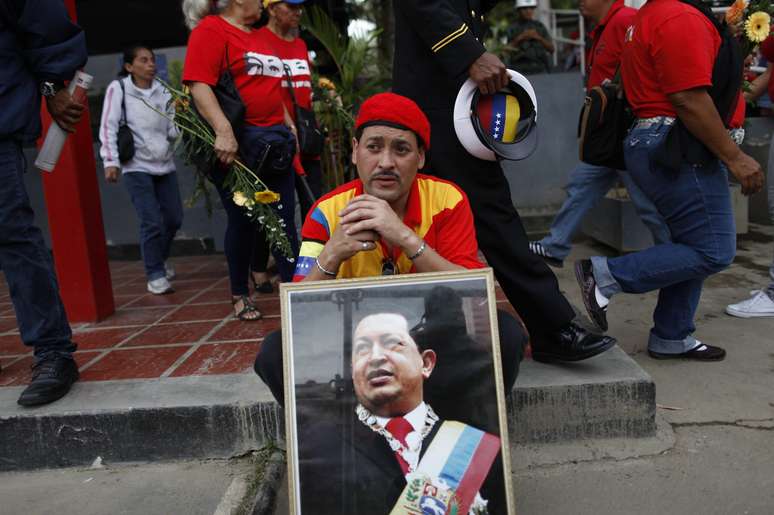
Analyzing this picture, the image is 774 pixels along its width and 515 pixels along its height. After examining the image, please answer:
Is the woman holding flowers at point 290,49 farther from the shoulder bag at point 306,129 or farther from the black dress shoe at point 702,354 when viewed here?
the black dress shoe at point 702,354

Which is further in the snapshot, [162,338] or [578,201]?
[578,201]

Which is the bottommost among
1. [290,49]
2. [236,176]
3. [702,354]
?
[702,354]

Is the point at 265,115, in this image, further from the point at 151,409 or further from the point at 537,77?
the point at 537,77

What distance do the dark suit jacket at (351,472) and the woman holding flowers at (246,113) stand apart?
1.85 m

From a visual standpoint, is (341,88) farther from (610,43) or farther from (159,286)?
(610,43)

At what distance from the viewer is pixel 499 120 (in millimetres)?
2451

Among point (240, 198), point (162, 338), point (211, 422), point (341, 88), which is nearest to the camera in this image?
point (211, 422)

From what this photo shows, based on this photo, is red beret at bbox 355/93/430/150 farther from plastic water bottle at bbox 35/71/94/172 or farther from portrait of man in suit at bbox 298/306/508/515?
plastic water bottle at bbox 35/71/94/172

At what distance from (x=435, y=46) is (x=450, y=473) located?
148 cm

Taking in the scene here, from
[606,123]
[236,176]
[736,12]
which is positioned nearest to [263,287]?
[236,176]

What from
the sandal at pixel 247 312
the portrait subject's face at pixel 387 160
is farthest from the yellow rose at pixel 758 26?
the sandal at pixel 247 312

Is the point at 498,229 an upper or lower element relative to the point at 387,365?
upper

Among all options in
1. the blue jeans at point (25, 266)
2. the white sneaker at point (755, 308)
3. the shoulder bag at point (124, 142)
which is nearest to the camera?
the blue jeans at point (25, 266)

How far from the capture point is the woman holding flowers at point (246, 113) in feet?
11.0
